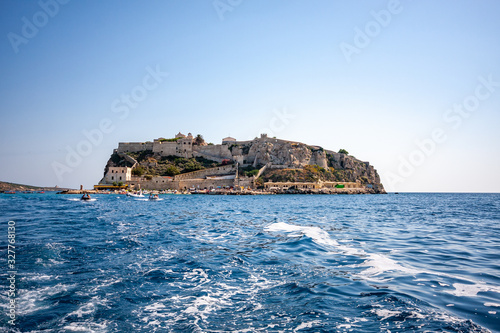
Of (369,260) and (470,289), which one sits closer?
(470,289)

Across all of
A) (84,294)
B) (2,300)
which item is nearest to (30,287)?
(2,300)

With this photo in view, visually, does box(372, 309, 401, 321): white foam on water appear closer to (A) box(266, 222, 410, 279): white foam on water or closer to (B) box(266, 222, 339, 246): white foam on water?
(A) box(266, 222, 410, 279): white foam on water

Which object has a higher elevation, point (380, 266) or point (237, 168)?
point (237, 168)

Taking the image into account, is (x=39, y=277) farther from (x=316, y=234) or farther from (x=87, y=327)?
(x=316, y=234)

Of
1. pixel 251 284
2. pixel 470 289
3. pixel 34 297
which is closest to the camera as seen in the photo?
pixel 34 297

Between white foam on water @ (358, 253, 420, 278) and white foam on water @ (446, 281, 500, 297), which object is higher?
white foam on water @ (446, 281, 500, 297)

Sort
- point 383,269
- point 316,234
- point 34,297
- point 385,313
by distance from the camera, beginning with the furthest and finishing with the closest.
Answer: point 316,234
point 383,269
point 34,297
point 385,313

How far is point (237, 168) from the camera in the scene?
70062mm

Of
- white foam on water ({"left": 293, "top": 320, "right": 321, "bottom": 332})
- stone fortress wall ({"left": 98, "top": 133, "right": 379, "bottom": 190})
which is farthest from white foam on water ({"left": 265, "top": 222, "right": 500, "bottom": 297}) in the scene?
stone fortress wall ({"left": 98, "top": 133, "right": 379, "bottom": 190})

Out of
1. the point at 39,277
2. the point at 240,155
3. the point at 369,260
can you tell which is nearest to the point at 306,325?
the point at 369,260

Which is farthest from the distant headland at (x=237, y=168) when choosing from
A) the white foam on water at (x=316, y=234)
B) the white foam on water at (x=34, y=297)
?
the white foam on water at (x=34, y=297)

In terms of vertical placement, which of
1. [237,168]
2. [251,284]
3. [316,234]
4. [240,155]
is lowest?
[251,284]

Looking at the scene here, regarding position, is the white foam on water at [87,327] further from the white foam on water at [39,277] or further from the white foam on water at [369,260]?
the white foam on water at [369,260]

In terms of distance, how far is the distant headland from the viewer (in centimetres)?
6353
